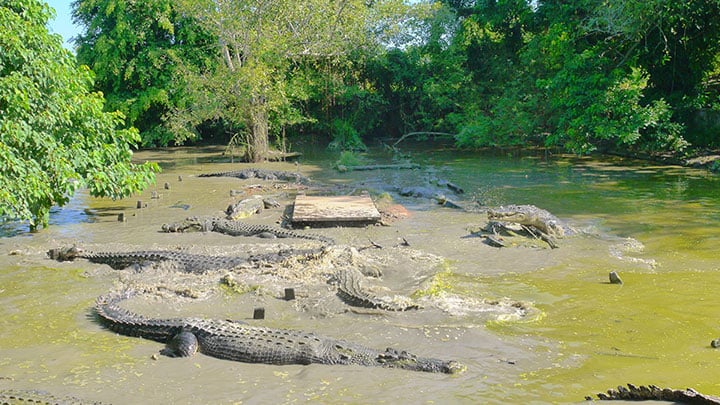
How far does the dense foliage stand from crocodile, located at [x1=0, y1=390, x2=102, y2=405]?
13451 millimetres

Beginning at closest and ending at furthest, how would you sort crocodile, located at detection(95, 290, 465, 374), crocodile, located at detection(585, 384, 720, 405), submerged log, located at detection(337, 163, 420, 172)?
crocodile, located at detection(585, 384, 720, 405) < crocodile, located at detection(95, 290, 465, 374) < submerged log, located at detection(337, 163, 420, 172)

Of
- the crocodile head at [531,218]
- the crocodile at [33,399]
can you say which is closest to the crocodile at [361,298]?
the crocodile at [33,399]

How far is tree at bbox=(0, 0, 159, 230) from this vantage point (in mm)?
7824

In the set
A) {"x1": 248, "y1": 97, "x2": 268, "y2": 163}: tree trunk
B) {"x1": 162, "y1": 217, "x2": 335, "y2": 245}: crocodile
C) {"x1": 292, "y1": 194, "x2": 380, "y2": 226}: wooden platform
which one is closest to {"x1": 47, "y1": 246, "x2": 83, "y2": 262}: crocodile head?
{"x1": 162, "y1": 217, "x2": 335, "y2": 245}: crocodile

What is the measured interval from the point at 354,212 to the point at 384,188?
409 cm

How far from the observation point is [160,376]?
5.12 metres

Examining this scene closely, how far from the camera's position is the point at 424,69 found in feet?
83.7

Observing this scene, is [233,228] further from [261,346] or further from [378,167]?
[378,167]

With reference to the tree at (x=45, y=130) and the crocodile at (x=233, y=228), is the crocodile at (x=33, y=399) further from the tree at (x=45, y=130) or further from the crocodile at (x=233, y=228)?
the crocodile at (x=233, y=228)

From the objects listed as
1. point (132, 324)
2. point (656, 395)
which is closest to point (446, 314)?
point (656, 395)

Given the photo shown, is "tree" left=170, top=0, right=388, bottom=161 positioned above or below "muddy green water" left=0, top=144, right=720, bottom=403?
above

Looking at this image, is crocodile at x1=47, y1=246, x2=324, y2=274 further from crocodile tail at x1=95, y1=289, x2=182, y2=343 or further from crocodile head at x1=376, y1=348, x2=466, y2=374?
crocodile head at x1=376, y1=348, x2=466, y2=374

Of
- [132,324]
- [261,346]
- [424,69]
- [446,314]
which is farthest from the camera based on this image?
[424,69]

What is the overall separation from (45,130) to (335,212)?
4.64 metres
